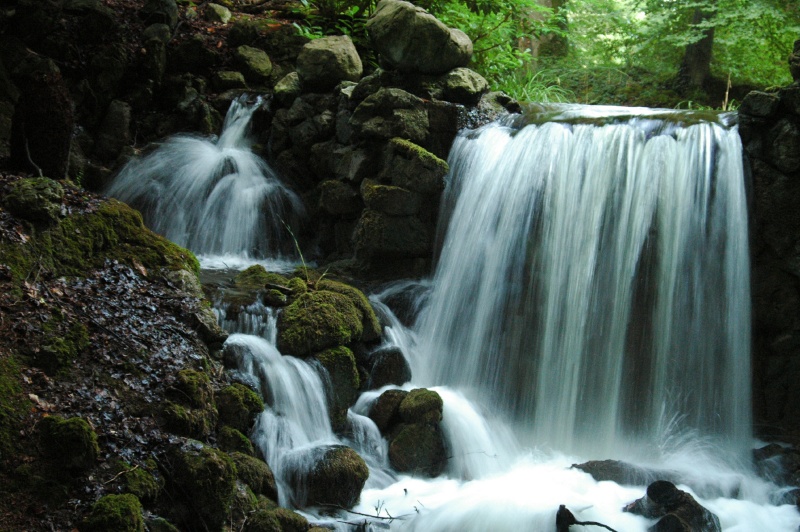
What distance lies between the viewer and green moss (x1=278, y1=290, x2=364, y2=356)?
582 centimetres

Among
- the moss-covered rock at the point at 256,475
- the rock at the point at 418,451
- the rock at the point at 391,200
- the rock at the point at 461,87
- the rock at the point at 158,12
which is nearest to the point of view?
the moss-covered rock at the point at 256,475

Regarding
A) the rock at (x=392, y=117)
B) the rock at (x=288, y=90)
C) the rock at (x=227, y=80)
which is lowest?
the rock at (x=392, y=117)

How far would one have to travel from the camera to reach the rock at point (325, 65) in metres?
9.03

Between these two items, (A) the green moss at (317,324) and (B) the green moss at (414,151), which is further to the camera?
(B) the green moss at (414,151)

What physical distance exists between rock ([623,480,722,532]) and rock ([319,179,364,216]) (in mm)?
4715

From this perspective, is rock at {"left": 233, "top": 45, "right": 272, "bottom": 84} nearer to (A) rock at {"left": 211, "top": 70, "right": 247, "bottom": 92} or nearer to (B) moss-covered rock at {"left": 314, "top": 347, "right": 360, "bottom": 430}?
(A) rock at {"left": 211, "top": 70, "right": 247, "bottom": 92}

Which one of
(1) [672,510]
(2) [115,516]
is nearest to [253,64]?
(2) [115,516]

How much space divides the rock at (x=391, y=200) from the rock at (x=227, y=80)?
145 inches

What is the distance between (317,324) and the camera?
5953mm

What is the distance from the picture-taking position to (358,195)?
323 inches

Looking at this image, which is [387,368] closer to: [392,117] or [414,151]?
[414,151]

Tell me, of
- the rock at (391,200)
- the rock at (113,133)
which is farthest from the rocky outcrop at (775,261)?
the rock at (113,133)

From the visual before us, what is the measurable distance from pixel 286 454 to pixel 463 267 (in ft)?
10.5

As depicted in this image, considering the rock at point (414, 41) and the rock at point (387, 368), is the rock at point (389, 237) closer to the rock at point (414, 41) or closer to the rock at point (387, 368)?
the rock at point (387, 368)
